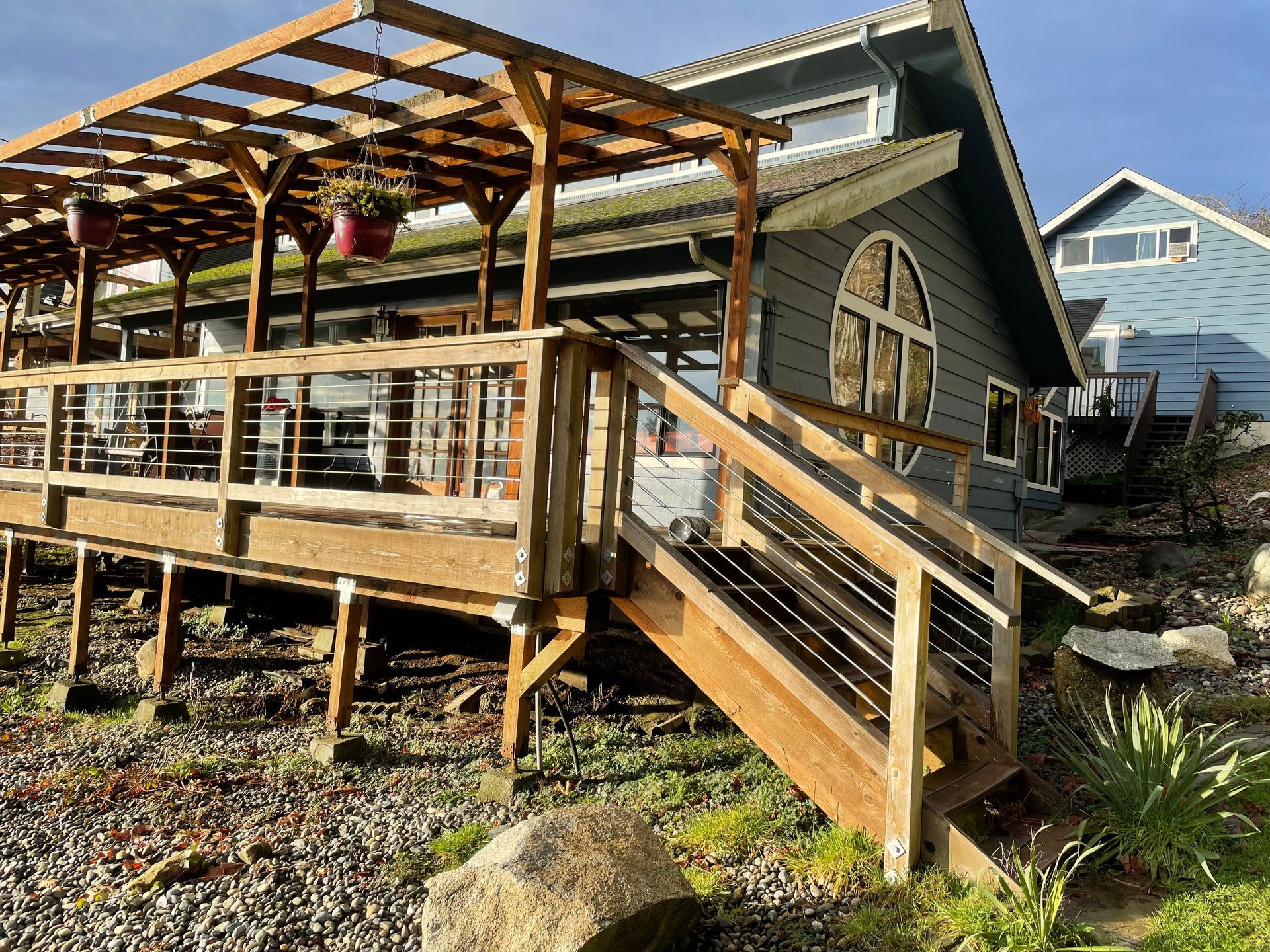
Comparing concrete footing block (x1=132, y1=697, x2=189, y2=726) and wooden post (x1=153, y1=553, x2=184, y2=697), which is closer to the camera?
concrete footing block (x1=132, y1=697, x2=189, y2=726)

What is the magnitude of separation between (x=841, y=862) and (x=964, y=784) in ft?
2.24

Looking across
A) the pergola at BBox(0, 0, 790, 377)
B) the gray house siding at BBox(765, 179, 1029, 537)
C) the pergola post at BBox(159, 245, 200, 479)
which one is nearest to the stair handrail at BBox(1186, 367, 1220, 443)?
the gray house siding at BBox(765, 179, 1029, 537)

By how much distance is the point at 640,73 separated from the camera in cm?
1045

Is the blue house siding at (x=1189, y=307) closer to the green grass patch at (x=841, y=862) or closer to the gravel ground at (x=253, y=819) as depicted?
the gravel ground at (x=253, y=819)

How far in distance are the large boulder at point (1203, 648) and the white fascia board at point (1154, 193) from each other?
12.2m

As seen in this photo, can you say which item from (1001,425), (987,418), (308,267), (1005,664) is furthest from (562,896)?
(1001,425)

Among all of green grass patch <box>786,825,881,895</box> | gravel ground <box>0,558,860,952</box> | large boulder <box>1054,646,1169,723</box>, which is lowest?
gravel ground <box>0,558,860,952</box>

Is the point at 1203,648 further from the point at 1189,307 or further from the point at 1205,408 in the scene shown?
the point at 1189,307

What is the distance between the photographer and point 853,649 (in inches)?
196

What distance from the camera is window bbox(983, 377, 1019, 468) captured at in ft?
37.7

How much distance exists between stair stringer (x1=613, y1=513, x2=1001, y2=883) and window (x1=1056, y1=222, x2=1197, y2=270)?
1816 cm

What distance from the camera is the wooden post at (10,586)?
840 cm

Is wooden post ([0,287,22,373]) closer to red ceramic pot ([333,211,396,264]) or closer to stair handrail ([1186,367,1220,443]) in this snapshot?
red ceramic pot ([333,211,396,264])

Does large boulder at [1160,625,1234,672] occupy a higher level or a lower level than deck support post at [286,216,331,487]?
lower
